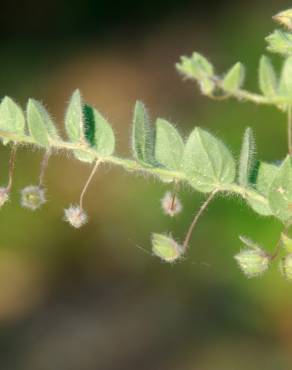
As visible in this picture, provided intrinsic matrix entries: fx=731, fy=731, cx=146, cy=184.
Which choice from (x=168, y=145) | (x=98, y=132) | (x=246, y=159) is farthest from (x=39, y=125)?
(x=246, y=159)

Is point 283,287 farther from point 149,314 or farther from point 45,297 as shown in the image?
point 45,297

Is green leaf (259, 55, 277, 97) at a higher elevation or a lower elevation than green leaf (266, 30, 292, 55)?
lower

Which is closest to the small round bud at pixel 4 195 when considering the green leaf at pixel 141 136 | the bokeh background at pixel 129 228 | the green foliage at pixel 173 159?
the green foliage at pixel 173 159

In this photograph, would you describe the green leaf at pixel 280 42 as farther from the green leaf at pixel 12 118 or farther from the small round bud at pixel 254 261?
the green leaf at pixel 12 118

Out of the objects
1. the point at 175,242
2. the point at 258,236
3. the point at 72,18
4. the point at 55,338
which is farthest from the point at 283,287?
the point at 72,18

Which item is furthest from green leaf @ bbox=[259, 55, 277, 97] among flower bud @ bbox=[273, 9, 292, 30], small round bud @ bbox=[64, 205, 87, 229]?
small round bud @ bbox=[64, 205, 87, 229]

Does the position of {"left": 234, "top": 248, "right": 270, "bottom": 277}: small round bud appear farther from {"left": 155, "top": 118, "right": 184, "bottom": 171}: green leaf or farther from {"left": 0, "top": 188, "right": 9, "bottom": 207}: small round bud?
{"left": 0, "top": 188, "right": 9, "bottom": 207}: small round bud
